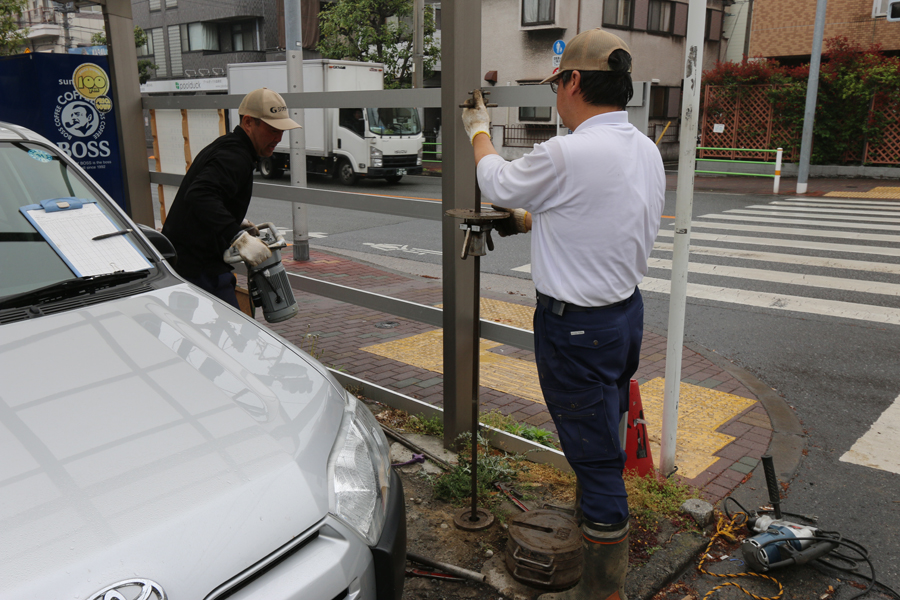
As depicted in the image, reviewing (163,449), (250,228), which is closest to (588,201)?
(163,449)

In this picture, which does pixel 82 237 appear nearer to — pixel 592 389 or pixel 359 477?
pixel 359 477

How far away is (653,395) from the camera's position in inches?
199

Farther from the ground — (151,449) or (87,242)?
(87,242)

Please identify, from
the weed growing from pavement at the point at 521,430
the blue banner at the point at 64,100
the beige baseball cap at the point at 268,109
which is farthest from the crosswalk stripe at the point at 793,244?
the beige baseball cap at the point at 268,109

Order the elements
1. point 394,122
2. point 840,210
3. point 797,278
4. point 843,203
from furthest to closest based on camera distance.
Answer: point 394,122 < point 843,203 < point 840,210 < point 797,278

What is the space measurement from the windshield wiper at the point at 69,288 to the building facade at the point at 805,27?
24424mm

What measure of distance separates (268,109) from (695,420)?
3.25 metres

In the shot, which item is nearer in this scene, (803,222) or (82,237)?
(82,237)

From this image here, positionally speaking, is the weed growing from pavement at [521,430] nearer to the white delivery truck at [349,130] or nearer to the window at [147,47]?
the white delivery truck at [349,130]

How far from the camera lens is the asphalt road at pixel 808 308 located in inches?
148

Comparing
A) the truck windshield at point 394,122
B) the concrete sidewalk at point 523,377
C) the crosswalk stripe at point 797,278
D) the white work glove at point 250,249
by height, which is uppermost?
the truck windshield at point 394,122

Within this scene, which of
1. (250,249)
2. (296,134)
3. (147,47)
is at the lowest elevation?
(250,249)

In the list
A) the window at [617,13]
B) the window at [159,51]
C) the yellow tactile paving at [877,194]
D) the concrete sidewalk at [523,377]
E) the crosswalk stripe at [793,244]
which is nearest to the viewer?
the concrete sidewalk at [523,377]

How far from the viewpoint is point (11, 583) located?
146 cm
